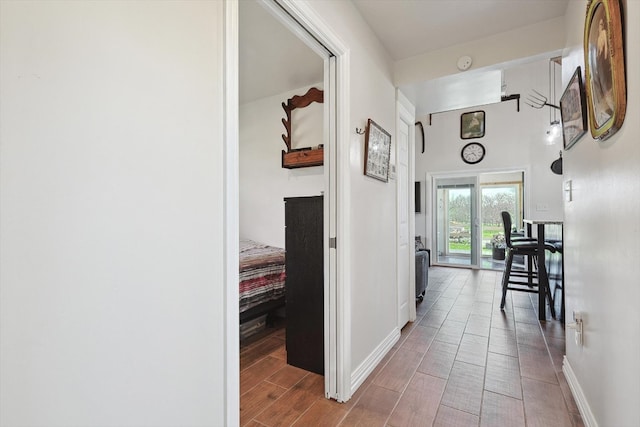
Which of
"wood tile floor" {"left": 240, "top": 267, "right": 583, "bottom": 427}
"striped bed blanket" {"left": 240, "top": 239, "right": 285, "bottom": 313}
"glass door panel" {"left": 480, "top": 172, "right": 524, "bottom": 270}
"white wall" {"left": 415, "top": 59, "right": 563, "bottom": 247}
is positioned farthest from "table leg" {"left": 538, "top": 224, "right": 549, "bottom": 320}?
"glass door panel" {"left": 480, "top": 172, "right": 524, "bottom": 270}

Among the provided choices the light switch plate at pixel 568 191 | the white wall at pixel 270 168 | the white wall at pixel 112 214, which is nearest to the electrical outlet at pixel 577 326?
the light switch plate at pixel 568 191

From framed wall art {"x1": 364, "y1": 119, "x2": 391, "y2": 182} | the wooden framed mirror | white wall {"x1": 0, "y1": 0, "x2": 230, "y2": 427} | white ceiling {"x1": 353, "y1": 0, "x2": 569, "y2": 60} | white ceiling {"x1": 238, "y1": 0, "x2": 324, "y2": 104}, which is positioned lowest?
white wall {"x1": 0, "y1": 0, "x2": 230, "y2": 427}

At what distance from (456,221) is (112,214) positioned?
7.29 m

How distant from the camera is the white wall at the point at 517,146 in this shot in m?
5.68

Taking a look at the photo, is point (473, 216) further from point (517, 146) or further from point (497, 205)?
point (497, 205)

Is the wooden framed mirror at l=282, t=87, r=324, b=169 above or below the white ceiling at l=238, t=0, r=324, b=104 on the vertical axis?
below

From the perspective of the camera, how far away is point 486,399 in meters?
1.81

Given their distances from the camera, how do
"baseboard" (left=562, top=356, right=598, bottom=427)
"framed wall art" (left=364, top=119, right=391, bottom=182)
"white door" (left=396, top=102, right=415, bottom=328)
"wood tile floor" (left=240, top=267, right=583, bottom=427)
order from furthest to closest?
"white door" (left=396, top=102, right=415, bottom=328), "framed wall art" (left=364, top=119, right=391, bottom=182), "wood tile floor" (left=240, top=267, right=583, bottom=427), "baseboard" (left=562, top=356, right=598, bottom=427)

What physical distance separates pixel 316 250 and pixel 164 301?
54.5 inches

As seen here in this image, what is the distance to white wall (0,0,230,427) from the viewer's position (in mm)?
605

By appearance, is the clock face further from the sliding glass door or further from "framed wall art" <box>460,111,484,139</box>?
the sliding glass door

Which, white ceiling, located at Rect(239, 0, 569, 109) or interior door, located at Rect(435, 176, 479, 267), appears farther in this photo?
interior door, located at Rect(435, 176, 479, 267)

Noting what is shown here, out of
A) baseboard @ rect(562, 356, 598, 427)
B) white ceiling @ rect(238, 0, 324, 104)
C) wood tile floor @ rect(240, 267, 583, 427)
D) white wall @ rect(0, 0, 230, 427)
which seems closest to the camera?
white wall @ rect(0, 0, 230, 427)

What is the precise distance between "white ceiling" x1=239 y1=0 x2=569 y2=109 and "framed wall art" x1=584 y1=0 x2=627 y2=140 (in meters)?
0.83
